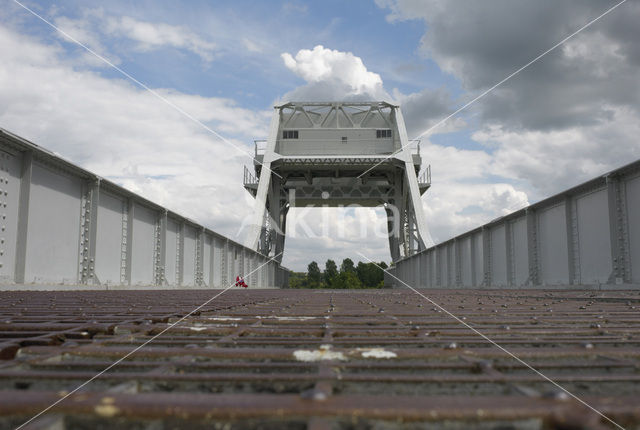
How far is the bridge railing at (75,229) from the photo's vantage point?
796cm

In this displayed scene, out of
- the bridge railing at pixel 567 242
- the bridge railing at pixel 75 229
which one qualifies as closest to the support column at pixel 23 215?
the bridge railing at pixel 75 229

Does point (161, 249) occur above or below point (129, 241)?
below

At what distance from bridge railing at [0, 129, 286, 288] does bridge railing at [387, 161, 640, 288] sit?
32.7 ft

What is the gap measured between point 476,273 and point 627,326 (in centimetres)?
1419

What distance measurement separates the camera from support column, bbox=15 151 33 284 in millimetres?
8055

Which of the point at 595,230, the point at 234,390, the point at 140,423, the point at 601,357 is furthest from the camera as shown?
the point at 595,230

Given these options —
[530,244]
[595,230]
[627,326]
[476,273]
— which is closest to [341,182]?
[476,273]

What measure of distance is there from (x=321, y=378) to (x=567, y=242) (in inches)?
415

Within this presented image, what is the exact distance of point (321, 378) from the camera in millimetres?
1457

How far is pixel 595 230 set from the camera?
31.6 ft

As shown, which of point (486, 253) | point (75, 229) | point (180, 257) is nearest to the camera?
point (75, 229)

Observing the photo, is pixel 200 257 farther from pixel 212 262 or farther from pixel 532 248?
pixel 532 248

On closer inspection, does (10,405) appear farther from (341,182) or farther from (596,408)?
(341,182)

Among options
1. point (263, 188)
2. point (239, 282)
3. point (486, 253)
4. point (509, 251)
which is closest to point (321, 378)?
point (509, 251)
